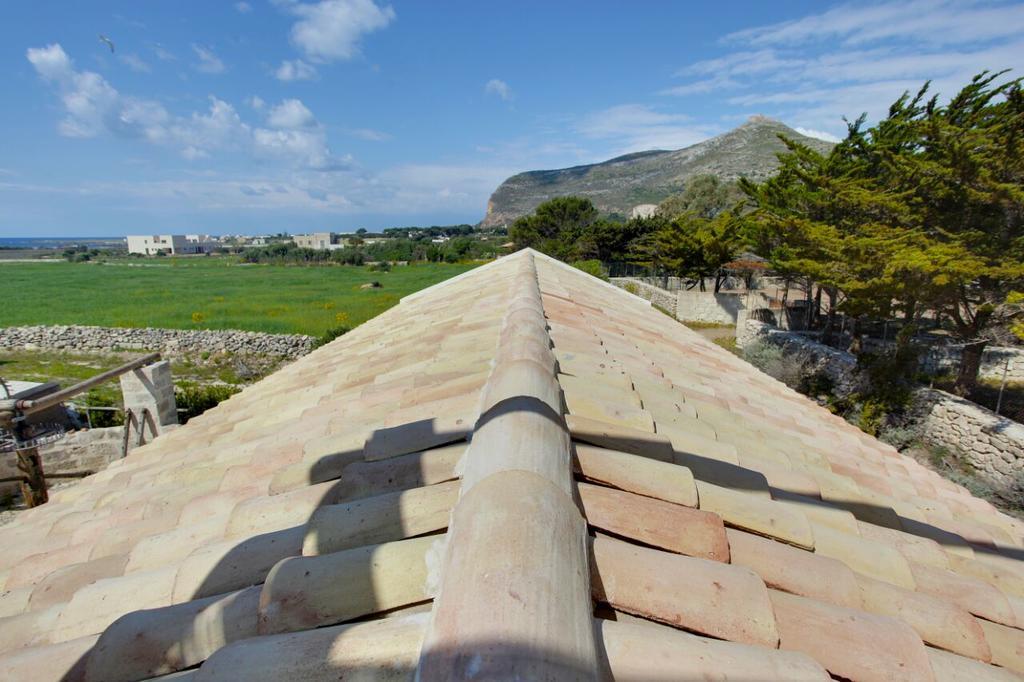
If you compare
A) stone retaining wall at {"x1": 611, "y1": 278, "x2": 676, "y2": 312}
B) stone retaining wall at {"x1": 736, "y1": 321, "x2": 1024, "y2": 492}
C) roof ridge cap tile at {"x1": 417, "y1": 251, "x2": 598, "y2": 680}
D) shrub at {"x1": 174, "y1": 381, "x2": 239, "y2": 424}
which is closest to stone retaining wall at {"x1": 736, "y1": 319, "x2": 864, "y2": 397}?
stone retaining wall at {"x1": 736, "y1": 321, "x2": 1024, "y2": 492}

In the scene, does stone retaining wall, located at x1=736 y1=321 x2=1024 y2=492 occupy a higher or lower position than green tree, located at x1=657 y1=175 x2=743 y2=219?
lower

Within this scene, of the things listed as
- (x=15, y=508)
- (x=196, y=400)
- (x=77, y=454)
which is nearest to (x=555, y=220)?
(x=196, y=400)

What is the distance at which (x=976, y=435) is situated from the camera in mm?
10445

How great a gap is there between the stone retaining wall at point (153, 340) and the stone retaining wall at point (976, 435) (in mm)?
22332

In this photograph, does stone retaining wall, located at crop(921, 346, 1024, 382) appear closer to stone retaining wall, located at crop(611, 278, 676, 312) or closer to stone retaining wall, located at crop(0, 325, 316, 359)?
stone retaining wall, located at crop(611, 278, 676, 312)

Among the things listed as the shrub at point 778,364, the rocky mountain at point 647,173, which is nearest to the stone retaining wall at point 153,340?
the shrub at point 778,364

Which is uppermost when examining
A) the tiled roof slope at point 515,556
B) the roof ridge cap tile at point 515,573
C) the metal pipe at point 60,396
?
the roof ridge cap tile at point 515,573

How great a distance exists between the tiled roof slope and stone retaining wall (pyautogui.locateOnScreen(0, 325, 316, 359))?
21848mm

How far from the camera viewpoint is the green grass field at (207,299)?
1112 inches

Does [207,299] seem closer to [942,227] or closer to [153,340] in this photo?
[153,340]

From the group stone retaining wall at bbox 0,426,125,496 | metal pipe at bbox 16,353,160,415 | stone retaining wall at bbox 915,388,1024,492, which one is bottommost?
stone retaining wall at bbox 915,388,1024,492

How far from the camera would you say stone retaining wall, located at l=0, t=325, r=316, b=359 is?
22766 millimetres

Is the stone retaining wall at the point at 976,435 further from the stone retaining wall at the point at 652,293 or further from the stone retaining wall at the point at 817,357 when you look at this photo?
the stone retaining wall at the point at 652,293

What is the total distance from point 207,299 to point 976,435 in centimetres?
4529
